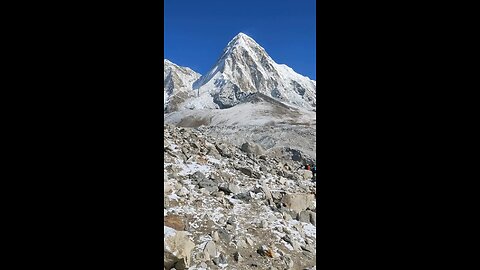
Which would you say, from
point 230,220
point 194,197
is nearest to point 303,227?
point 230,220

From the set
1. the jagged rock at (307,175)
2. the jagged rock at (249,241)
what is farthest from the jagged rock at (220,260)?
the jagged rock at (307,175)

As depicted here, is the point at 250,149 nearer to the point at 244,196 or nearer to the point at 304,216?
the point at 244,196

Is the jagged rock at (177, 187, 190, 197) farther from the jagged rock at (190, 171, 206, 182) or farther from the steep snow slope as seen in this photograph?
the steep snow slope

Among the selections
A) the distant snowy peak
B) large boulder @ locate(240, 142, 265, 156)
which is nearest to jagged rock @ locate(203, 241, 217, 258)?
large boulder @ locate(240, 142, 265, 156)

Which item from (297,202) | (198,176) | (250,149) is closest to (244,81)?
(250,149)
